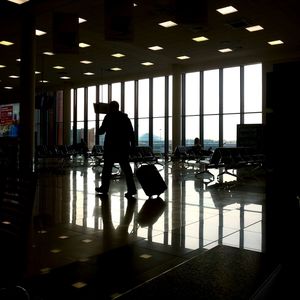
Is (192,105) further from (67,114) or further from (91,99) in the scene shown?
(67,114)

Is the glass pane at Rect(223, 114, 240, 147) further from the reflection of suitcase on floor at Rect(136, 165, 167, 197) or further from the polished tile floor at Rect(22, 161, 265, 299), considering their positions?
the reflection of suitcase on floor at Rect(136, 165, 167, 197)

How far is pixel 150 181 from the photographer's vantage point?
6.02 meters

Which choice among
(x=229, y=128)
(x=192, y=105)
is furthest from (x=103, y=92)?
(x=229, y=128)

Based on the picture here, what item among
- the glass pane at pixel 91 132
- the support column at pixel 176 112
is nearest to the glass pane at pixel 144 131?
the support column at pixel 176 112

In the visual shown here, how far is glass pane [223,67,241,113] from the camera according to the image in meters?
16.9

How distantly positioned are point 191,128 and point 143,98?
12.6ft

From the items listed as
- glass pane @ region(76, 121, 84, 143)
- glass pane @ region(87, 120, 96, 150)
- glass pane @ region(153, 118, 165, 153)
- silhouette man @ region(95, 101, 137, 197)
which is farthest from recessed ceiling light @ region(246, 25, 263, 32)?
glass pane @ region(76, 121, 84, 143)

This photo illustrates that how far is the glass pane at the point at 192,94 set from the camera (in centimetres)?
1802

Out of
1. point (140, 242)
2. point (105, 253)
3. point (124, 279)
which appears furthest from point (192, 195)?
point (124, 279)

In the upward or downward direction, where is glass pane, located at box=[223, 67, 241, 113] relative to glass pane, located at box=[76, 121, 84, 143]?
upward

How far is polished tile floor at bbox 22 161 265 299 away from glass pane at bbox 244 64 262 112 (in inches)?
413

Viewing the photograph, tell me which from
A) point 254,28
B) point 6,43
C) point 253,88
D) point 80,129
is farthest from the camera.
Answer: point 80,129

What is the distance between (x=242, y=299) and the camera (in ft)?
2.64

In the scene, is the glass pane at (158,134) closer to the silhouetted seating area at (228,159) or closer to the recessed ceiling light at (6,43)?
the recessed ceiling light at (6,43)
